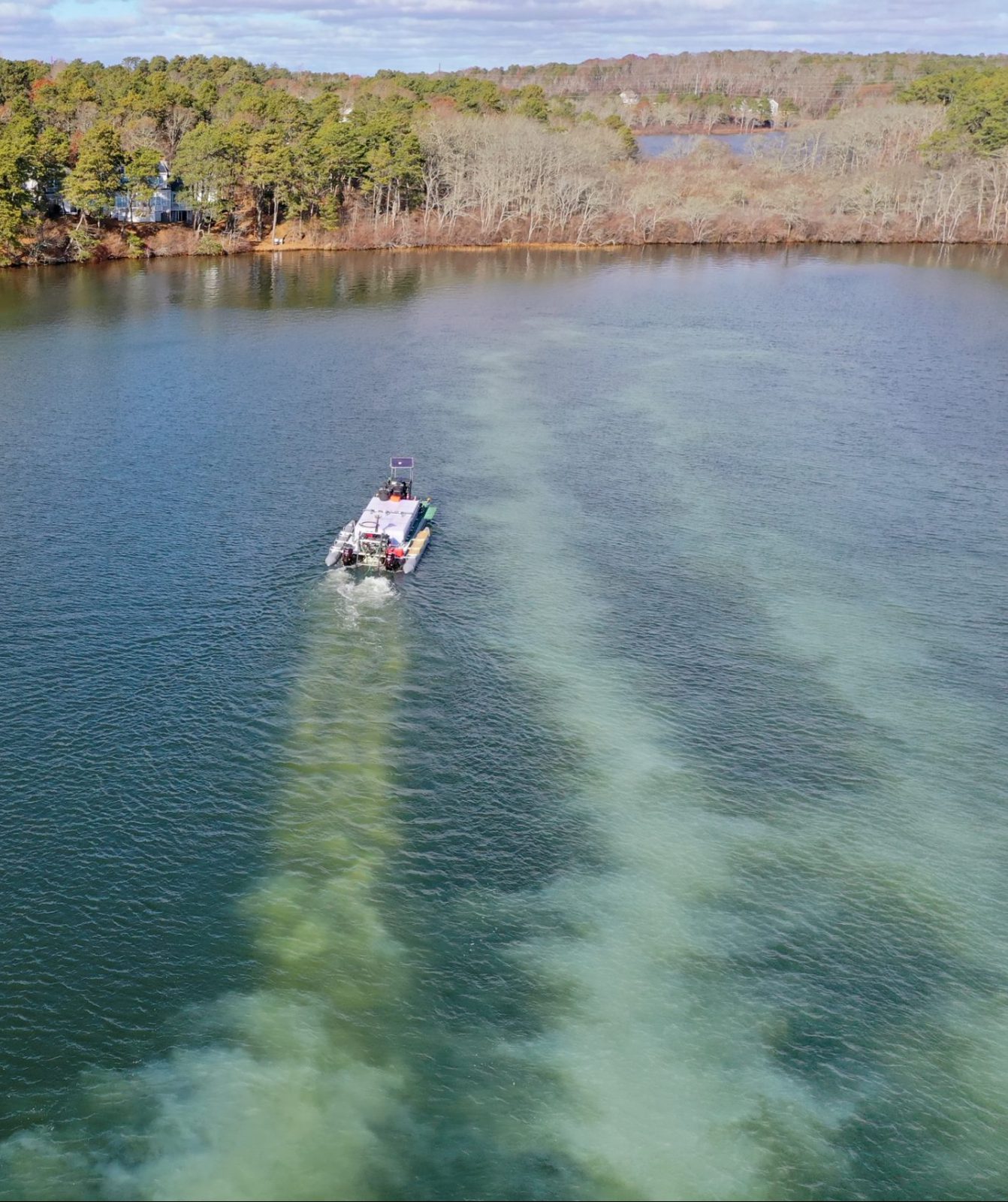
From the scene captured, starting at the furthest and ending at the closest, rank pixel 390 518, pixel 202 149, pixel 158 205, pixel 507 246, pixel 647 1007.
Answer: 1. pixel 507 246
2. pixel 158 205
3. pixel 202 149
4. pixel 390 518
5. pixel 647 1007

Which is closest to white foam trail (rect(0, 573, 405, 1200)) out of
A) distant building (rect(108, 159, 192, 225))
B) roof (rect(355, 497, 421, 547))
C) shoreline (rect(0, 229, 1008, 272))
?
roof (rect(355, 497, 421, 547))

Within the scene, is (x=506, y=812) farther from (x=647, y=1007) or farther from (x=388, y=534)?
(x=388, y=534)

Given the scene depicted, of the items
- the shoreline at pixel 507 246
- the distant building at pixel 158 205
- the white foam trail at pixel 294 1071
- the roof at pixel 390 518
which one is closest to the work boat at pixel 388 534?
the roof at pixel 390 518

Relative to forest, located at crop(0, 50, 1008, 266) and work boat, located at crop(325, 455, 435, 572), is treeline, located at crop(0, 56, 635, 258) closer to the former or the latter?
forest, located at crop(0, 50, 1008, 266)

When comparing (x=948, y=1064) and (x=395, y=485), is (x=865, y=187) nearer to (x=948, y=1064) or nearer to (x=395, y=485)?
(x=395, y=485)

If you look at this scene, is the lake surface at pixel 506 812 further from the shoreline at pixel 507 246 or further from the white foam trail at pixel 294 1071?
the shoreline at pixel 507 246

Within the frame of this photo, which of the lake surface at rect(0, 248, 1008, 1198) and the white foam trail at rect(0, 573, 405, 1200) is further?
the lake surface at rect(0, 248, 1008, 1198)

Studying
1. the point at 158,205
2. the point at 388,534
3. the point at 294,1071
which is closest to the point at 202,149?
the point at 158,205

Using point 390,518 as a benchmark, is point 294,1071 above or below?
below
